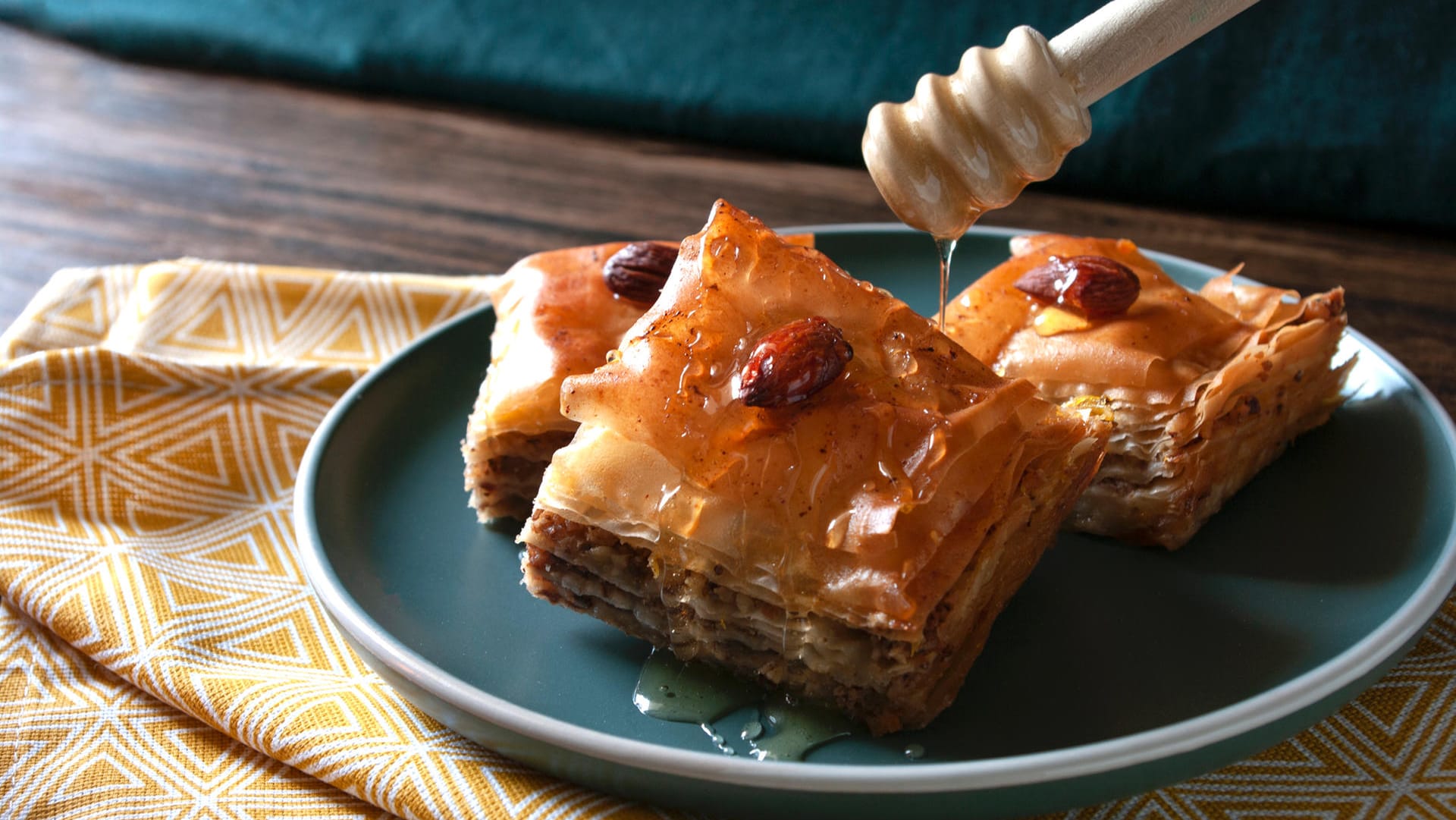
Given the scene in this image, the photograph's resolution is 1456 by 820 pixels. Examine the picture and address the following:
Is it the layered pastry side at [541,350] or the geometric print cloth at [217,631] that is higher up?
the layered pastry side at [541,350]

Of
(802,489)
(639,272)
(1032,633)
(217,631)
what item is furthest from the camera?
(639,272)

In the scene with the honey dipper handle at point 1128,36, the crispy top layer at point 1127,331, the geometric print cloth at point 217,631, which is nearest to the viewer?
the geometric print cloth at point 217,631

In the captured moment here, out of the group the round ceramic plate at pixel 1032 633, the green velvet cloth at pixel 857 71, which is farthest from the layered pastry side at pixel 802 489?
the green velvet cloth at pixel 857 71

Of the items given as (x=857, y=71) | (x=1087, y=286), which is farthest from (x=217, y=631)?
(x=857, y=71)

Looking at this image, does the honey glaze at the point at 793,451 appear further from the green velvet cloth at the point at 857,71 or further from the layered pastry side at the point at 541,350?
the green velvet cloth at the point at 857,71

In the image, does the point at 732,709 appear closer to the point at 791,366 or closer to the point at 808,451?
the point at 808,451

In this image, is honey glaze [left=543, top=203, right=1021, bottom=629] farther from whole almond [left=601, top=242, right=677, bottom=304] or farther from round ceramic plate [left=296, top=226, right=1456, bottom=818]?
whole almond [left=601, top=242, right=677, bottom=304]
